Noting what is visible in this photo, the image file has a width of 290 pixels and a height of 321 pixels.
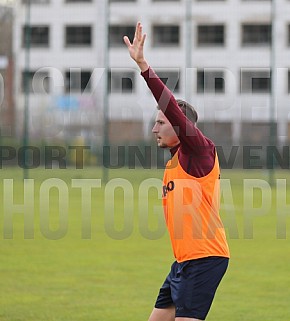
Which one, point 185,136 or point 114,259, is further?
point 114,259

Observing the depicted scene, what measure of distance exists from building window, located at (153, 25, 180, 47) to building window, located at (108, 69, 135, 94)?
13.0 ft

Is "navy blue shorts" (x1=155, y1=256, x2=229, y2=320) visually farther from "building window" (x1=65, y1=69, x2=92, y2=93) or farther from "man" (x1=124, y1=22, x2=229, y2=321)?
"building window" (x1=65, y1=69, x2=92, y2=93)

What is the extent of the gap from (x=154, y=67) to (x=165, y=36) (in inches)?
323

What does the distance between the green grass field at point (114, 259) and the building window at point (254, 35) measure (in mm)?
13132

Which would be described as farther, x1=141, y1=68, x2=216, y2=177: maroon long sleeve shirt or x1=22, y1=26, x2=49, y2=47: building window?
x1=22, y1=26, x2=49, y2=47: building window

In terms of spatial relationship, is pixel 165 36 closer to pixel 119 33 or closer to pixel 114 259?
pixel 119 33

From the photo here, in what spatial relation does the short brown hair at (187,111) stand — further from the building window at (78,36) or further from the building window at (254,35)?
the building window at (78,36)

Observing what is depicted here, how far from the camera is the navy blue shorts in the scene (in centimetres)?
586

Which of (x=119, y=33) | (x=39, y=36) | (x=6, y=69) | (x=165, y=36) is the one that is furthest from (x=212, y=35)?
(x=6, y=69)

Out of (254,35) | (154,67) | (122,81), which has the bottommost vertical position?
(122,81)

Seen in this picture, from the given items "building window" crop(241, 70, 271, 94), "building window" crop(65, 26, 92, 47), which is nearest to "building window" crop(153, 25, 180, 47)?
"building window" crop(65, 26, 92, 47)

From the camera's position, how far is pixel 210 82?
36.8 metres

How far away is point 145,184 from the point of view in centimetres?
2938

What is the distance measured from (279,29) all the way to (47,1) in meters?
8.53
